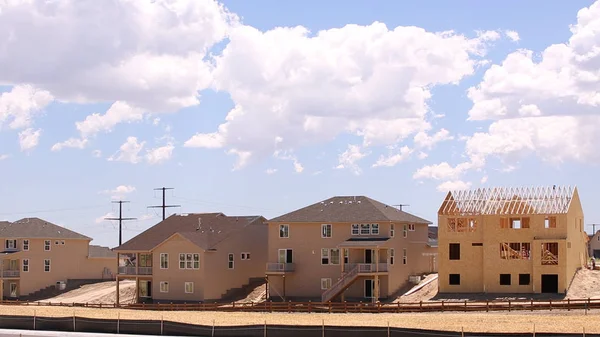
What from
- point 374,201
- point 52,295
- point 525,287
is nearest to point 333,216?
point 374,201

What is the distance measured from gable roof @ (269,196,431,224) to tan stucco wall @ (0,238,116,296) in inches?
1114

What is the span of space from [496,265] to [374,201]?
1338 centimetres

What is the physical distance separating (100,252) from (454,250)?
145ft

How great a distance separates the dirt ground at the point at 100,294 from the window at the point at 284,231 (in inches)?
587

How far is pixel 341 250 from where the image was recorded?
7456cm

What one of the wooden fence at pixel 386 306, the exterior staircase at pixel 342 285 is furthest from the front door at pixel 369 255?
the wooden fence at pixel 386 306

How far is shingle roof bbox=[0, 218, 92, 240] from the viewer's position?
96125 millimetres

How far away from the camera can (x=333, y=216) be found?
258 feet

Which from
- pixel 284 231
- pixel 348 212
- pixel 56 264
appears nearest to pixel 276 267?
pixel 284 231

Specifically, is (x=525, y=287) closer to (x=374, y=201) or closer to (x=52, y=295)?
(x=374, y=201)

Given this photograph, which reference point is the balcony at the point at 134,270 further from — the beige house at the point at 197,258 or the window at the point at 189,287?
the window at the point at 189,287

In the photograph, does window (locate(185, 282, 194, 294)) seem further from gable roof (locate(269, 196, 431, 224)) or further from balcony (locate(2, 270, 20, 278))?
balcony (locate(2, 270, 20, 278))

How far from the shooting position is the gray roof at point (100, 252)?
102 m

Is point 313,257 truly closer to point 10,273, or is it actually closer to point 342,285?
point 342,285
